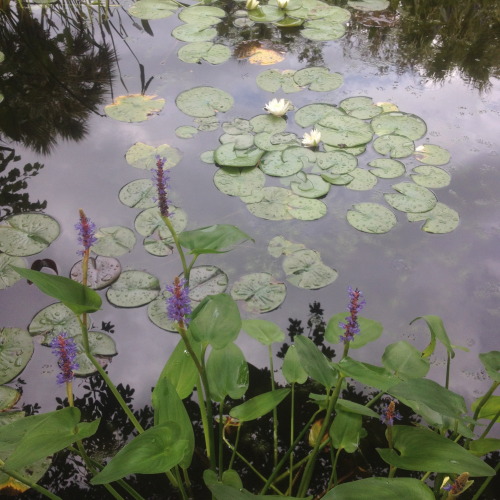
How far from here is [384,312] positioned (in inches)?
74.4

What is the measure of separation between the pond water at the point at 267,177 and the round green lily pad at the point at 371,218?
32mm

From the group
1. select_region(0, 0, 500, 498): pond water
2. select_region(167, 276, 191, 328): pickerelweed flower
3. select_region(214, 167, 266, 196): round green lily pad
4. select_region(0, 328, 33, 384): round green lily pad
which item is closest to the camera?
select_region(167, 276, 191, 328): pickerelweed flower

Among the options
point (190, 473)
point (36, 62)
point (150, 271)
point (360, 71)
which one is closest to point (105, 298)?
point (150, 271)

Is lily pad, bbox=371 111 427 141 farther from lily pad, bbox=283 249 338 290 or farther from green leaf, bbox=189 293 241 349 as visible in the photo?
green leaf, bbox=189 293 241 349

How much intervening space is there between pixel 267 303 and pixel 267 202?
539 millimetres

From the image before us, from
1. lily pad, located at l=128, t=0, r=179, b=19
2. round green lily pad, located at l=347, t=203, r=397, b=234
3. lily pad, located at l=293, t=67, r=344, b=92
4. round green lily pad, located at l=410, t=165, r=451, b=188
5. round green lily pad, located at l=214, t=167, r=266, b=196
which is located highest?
lily pad, located at l=128, t=0, r=179, b=19

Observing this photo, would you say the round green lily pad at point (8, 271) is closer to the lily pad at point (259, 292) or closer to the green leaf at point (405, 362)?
the lily pad at point (259, 292)

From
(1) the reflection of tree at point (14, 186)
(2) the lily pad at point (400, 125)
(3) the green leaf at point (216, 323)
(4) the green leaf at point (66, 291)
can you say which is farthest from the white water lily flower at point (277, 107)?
(4) the green leaf at point (66, 291)

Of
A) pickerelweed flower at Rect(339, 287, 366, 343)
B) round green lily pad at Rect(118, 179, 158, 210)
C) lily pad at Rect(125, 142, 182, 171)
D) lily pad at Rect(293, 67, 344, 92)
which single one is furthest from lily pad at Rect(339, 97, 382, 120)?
pickerelweed flower at Rect(339, 287, 366, 343)

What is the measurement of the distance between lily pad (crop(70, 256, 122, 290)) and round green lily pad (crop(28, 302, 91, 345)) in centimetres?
14

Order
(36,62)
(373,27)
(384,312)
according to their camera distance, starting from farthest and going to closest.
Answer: (373,27)
(36,62)
(384,312)

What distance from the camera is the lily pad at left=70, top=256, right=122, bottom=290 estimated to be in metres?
1.94

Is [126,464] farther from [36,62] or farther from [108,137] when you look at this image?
[36,62]

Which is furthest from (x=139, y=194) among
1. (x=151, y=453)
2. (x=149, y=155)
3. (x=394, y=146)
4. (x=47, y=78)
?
(x=151, y=453)
